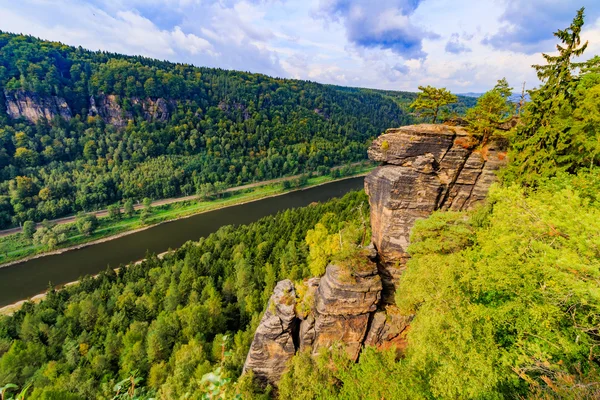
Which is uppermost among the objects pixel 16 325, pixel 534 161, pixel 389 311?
pixel 534 161

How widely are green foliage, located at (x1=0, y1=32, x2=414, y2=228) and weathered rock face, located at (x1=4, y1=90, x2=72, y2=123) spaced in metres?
1.35

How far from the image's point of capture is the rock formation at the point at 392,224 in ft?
52.4

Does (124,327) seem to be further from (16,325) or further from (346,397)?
(346,397)

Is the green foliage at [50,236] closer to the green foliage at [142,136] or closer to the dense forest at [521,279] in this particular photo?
the green foliage at [142,136]

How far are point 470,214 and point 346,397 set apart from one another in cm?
1054

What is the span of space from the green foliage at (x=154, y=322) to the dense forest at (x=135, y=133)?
1739 inches

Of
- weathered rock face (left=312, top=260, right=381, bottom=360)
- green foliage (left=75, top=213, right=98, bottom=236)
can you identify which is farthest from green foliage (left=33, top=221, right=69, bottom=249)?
weathered rock face (left=312, top=260, right=381, bottom=360)

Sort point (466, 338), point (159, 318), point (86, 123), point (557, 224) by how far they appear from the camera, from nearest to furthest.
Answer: point (557, 224) < point (466, 338) < point (159, 318) < point (86, 123)

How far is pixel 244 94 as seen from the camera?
144000mm

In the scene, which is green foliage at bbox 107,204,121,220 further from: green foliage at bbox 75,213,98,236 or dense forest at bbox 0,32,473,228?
dense forest at bbox 0,32,473,228


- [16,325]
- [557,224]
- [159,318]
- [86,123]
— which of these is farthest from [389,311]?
[86,123]

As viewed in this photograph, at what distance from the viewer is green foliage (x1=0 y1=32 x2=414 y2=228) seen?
71500mm

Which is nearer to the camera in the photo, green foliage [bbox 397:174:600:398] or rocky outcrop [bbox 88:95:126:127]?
green foliage [bbox 397:174:600:398]

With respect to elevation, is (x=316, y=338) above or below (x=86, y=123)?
below
